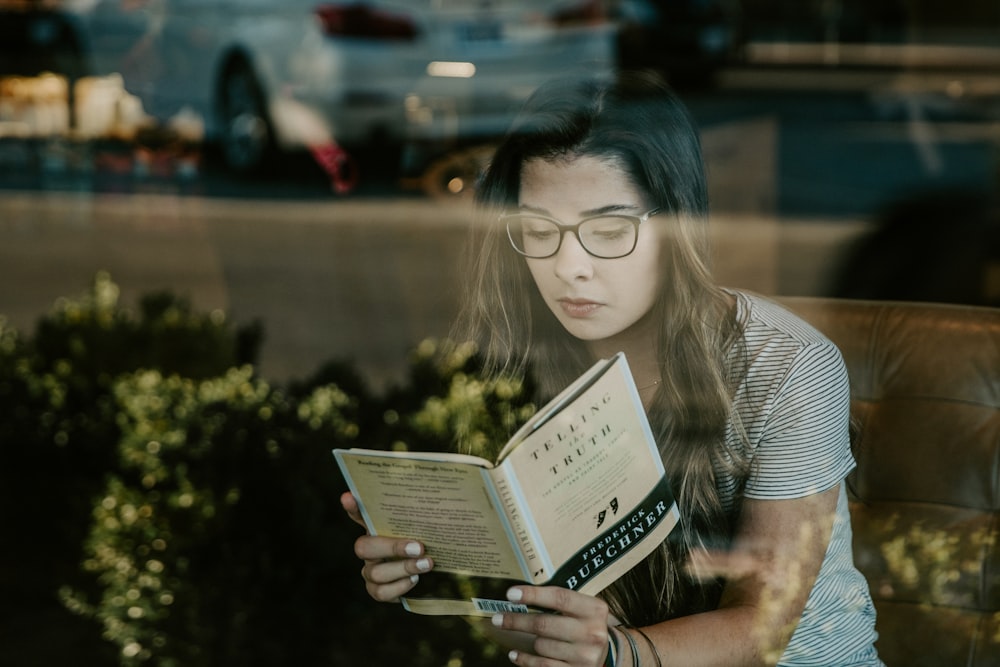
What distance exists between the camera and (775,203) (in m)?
2.42

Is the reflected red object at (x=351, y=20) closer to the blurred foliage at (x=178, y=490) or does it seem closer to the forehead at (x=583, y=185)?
the blurred foliage at (x=178, y=490)

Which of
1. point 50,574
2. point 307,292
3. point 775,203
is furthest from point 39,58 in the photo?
point 775,203

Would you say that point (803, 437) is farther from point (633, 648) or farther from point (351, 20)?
point (351, 20)

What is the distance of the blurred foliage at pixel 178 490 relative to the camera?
245cm

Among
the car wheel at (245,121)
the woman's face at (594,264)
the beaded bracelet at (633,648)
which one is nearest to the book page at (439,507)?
the beaded bracelet at (633,648)

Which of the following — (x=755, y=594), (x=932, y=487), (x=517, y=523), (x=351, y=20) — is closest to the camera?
(x=517, y=523)

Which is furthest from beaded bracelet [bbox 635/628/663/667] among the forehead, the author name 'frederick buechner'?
the forehead

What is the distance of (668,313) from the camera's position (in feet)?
5.11

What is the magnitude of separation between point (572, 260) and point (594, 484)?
310 millimetres

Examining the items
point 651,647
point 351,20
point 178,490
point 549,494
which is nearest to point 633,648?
point 651,647

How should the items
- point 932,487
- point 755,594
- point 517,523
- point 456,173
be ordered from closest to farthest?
1. point 517,523
2. point 755,594
3. point 932,487
4. point 456,173

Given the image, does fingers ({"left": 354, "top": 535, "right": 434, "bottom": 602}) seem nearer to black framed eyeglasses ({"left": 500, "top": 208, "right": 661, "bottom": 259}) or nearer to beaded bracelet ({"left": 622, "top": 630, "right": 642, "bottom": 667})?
beaded bracelet ({"left": 622, "top": 630, "right": 642, "bottom": 667})

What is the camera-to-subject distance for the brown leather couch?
68.3 inches

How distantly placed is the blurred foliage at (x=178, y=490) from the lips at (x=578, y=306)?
0.62 meters
